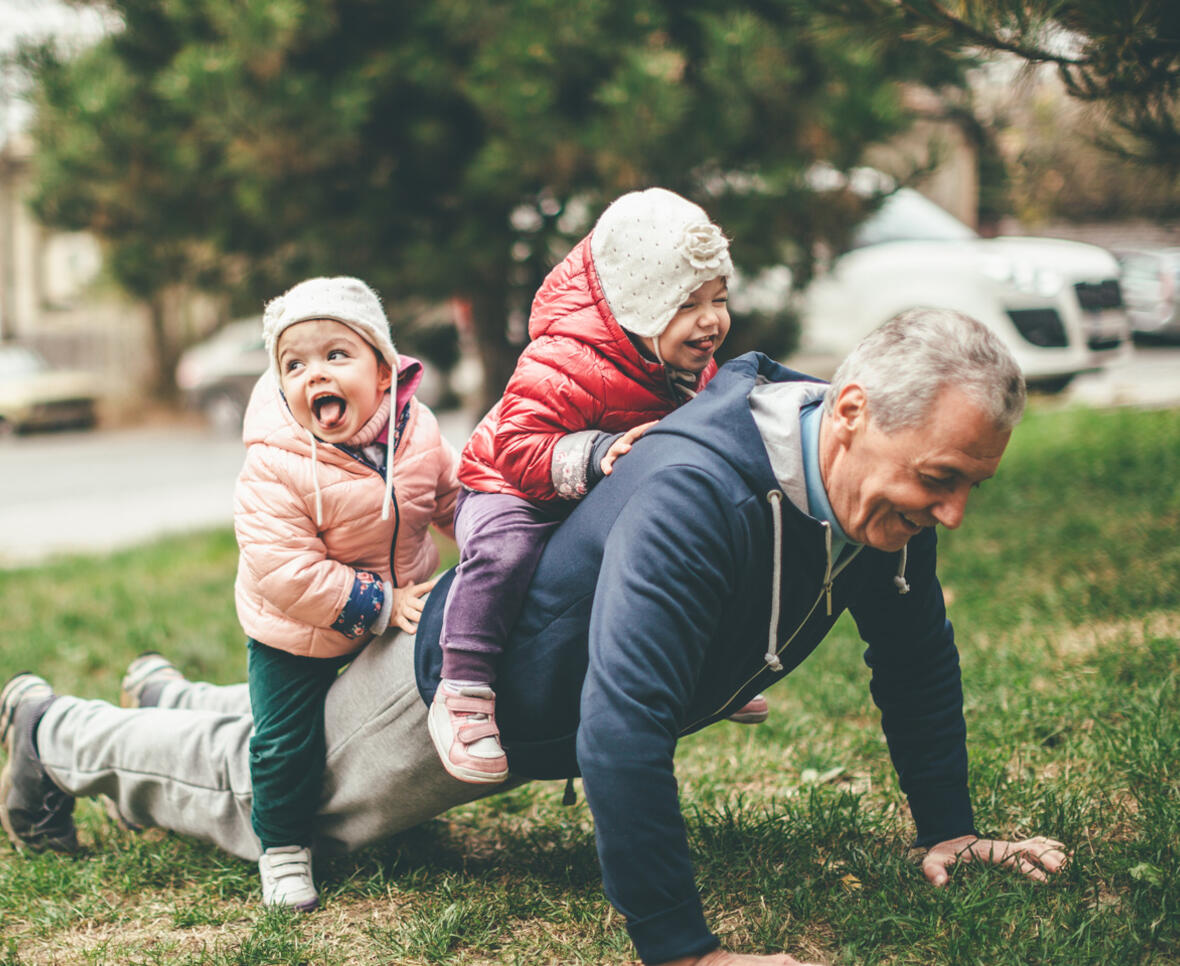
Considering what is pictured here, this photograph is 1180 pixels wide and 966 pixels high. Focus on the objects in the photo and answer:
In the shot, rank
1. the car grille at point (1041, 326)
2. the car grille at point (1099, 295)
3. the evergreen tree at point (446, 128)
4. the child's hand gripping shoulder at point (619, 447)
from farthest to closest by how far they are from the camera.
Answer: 1. the car grille at point (1099, 295)
2. the car grille at point (1041, 326)
3. the evergreen tree at point (446, 128)
4. the child's hand gripping shoulder at point (619, 447)

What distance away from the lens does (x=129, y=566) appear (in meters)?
6.81

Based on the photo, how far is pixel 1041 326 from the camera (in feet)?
30.0

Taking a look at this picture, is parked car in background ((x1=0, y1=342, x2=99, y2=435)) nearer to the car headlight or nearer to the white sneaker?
the car headlight

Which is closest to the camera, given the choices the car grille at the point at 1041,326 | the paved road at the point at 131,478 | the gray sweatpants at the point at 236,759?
the gray sweatpants at the point at 236,759

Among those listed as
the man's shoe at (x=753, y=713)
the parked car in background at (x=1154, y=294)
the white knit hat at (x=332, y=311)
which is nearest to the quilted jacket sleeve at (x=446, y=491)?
the white knit hat at (x=332, y=311)

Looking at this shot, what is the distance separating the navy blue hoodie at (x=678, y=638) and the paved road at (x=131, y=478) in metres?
5.60

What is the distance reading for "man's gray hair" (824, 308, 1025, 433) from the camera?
1.83m

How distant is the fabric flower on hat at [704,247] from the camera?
87.4 inches

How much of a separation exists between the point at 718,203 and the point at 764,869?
143 inches

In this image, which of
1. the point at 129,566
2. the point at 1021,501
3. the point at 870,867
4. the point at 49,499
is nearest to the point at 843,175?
the point at 1021,501

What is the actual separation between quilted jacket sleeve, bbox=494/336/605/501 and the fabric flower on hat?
266 millimetres

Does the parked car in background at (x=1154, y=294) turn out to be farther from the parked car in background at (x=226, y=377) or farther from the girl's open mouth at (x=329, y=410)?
the girl's open mouth at (x=329, y=410)

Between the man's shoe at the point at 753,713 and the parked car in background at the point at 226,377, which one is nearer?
the man's shoe at the point at 753,713

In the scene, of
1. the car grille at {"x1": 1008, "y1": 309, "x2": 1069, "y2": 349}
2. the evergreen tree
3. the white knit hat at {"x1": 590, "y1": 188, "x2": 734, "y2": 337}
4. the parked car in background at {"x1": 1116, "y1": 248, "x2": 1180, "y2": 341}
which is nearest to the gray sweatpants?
the white knit hat at {"x1": 590, "y1": 188, "x2": 734, "y2": 337}
